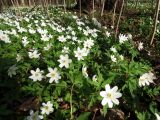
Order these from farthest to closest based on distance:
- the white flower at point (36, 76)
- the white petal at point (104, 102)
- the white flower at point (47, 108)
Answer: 1. the white flower at point (36, 76)
2. the white flower at point (47, 108)
3. the white petal at point (104, 102)

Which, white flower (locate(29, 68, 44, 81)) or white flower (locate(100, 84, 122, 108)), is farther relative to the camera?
white flower (locate(29, 68, 44, 81))

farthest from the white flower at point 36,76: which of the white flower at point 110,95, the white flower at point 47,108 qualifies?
the white flower at point 110,95

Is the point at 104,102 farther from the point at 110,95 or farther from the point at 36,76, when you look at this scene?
the point at 36,76

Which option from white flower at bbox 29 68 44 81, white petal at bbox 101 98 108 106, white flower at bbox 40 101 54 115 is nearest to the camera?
white petal at bbox 101 98 108 106

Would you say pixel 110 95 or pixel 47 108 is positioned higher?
pixel 110 95

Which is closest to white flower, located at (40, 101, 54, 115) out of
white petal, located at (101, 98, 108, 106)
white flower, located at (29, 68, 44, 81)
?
white flower, located at (29, 68, 44, 81)

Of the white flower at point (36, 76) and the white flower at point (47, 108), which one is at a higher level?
the white flower at point (36, 76)

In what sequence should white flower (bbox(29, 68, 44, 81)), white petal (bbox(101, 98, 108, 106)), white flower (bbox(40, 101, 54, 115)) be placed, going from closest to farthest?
1. white petal (bbox(101, 98, 108, 106))
2. white flower (bbox(40, 101, 54, 115))
3. white flower (bbox(29, 68, 44, 81))

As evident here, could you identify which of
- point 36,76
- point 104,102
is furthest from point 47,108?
point 104,102

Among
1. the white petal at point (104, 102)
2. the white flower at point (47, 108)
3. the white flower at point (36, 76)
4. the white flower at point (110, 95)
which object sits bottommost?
the white flower at point (47, 108)

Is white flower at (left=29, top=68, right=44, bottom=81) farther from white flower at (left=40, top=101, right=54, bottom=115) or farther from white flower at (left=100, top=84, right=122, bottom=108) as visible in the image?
white flower at (left=100, top=84, right=122, bottom=108)

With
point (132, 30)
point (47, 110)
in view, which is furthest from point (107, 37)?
point (47, 110)

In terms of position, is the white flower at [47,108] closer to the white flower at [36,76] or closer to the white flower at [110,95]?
the white flower at [36,76]
